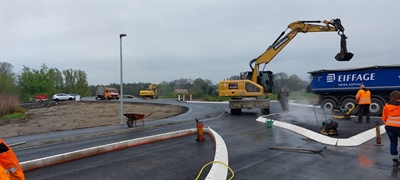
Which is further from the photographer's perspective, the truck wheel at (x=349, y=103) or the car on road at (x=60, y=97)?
the car on road at (x=60, y=97)

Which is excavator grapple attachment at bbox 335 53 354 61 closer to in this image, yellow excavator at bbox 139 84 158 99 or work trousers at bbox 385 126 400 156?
work trousers at bbox 385 126 400 156

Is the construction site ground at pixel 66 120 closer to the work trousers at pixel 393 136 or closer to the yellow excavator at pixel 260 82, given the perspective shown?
the yellow excavator at pixel 260 82

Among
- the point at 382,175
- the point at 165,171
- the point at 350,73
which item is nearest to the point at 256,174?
the point at 165,171

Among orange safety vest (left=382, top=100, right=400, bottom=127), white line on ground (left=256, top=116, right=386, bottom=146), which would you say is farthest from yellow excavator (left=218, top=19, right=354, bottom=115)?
orange safety vest (left=382, top=100, right=400, bottom=127)

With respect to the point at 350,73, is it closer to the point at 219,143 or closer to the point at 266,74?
the point at 266,74

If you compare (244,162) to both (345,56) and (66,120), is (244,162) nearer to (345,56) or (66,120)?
(345,56)

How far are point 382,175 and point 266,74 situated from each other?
14.3 metres

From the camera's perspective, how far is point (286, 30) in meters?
19.0

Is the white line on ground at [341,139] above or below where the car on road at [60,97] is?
below

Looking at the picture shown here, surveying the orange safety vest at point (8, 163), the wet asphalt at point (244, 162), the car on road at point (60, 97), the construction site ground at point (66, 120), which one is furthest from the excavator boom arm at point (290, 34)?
the car on road at point (60, 97)

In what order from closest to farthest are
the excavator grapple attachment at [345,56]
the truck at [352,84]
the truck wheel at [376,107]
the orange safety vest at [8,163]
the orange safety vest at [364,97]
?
the orange safety vest at [8,163]
the orange safety vest at [364,97]
the excavator grapple attachment at [345,56]
the truck at [352,84]
the truck wheel at [376,107]

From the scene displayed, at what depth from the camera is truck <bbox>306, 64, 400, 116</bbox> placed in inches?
625

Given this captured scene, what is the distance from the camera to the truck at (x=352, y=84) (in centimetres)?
1588

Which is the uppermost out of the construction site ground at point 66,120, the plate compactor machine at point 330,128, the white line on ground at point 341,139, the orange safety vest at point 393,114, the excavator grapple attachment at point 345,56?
the excavator grapple attachment at point 345,56
